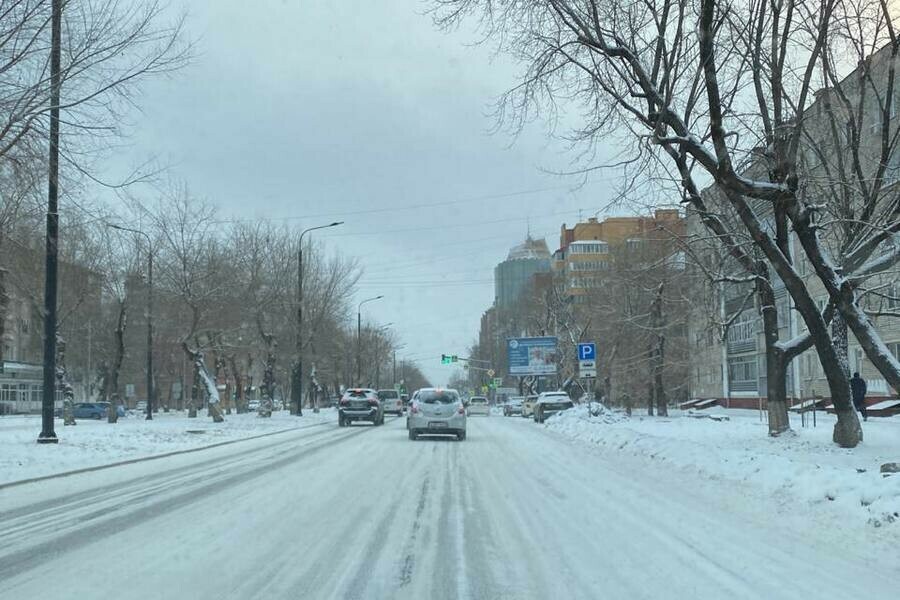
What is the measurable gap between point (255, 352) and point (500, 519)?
49.4 m

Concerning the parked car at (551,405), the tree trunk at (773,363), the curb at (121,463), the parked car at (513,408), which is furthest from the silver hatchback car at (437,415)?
the parked car at (513,408)

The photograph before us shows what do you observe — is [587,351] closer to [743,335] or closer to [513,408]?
[743,335]

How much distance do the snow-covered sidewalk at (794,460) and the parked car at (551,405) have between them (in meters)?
17.0

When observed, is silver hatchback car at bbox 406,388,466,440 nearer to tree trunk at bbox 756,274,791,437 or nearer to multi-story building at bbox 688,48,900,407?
multi-story building at bbox 688,48,900,407

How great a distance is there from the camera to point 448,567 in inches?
304

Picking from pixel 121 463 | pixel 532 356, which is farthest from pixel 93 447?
pixel 532 356

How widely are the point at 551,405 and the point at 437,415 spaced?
67.5ft

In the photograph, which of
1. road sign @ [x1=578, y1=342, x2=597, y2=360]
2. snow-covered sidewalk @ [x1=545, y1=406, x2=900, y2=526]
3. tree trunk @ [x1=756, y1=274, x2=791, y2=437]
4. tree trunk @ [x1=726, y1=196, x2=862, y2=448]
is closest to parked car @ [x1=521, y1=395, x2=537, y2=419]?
road sign @ [x1=578, y1=342, x2=597, y2=360]

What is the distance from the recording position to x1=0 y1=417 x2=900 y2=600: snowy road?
6.97 meters

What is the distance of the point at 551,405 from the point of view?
46.4 m

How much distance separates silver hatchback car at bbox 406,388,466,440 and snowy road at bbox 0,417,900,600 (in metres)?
10.8

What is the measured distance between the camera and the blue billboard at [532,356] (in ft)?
219

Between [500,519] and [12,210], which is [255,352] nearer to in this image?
[12,210]

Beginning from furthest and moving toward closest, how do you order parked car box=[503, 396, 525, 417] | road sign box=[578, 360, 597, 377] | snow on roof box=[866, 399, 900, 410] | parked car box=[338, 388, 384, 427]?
parked car box=[503, 396, 525, 417] → parked car box=[338, 388, 384, 427] → snow on roof box=[866, 399, 900, 410] → road sign box=[578, 360, 597, 377]
